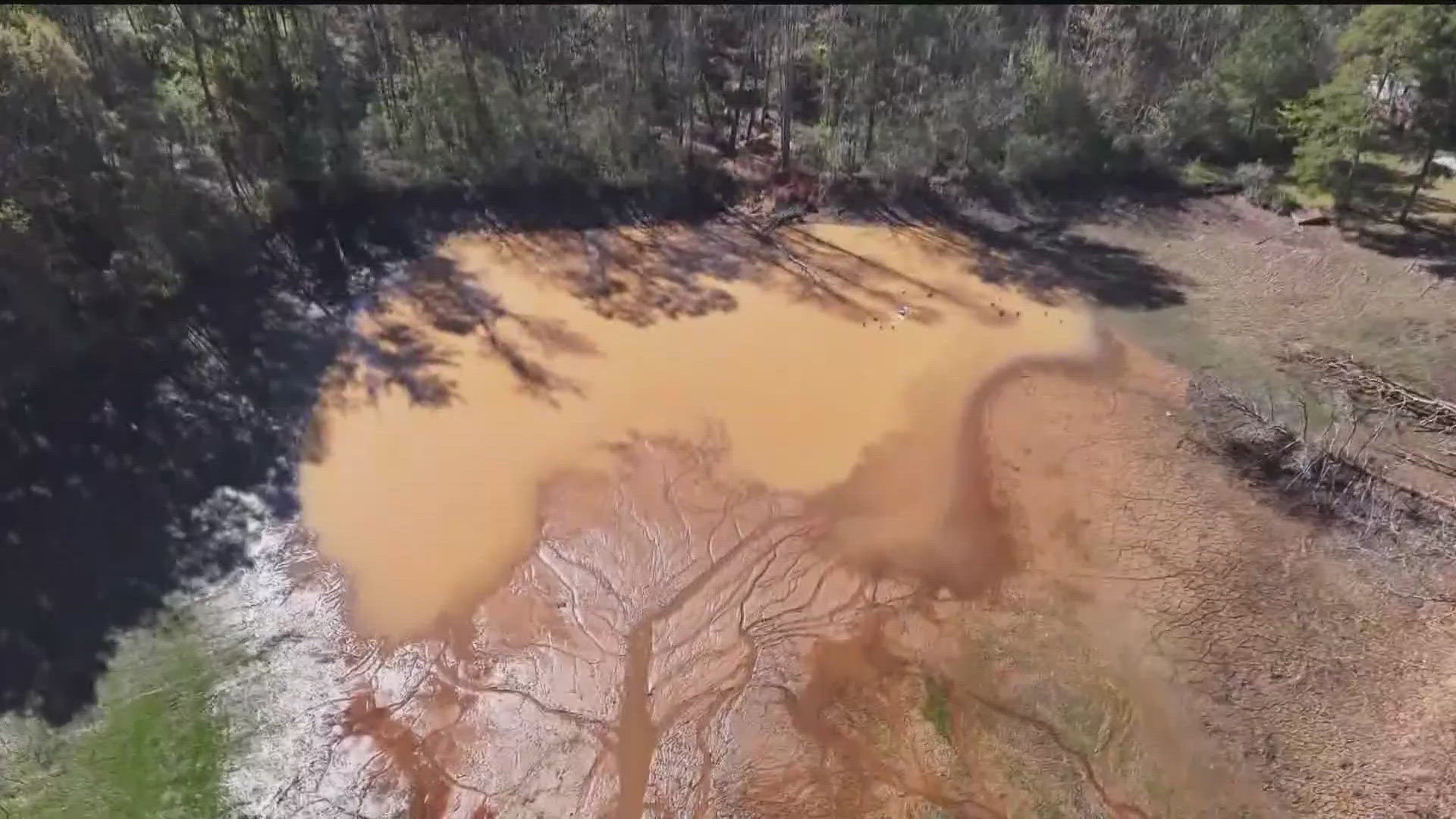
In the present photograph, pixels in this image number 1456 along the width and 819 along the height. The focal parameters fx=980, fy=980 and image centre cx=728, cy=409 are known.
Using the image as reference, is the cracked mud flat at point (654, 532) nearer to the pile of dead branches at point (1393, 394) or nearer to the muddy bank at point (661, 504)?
the muddy bank at point (661, 504)

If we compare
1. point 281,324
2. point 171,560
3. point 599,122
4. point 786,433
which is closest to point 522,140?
point 599,122

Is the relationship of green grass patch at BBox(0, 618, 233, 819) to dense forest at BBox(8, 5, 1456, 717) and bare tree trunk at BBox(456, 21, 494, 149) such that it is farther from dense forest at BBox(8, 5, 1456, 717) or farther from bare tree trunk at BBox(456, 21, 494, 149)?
bare tree trunk at BBox(456, 21, 494, 149)

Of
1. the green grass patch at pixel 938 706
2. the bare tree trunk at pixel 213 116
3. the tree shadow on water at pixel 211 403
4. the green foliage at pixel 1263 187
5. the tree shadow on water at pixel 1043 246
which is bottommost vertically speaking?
the green grass patch at pixel 938 706

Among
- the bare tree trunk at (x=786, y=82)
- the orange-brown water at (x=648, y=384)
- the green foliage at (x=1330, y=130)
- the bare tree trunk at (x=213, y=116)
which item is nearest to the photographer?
the orange-brown water at (x=648, y=384)

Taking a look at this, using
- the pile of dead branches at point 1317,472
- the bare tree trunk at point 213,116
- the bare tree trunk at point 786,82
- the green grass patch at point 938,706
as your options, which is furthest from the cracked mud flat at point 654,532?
the bare tree trunk at point 213,116

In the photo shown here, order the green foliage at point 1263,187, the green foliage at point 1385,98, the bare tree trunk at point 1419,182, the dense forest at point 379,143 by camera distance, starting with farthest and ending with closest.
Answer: the green foliage at point 1263,187
the bare tree trunk at point 1419,182
the green foliage at point 1385,98
the dense forest at point 379,143

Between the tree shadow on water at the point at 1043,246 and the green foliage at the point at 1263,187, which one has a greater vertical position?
the green foliage at the point at 1263,187
